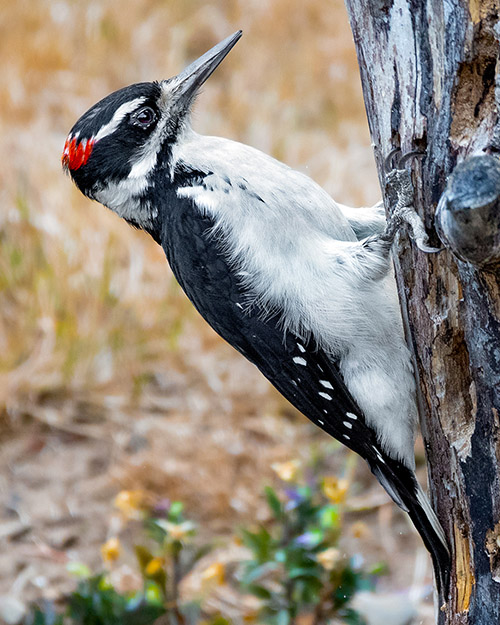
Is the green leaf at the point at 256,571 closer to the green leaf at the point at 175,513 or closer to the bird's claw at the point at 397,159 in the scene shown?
the green leaf at the point at 175,513

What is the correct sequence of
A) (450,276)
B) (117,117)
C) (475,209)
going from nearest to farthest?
(475,209) < (450,276) < (117,117)

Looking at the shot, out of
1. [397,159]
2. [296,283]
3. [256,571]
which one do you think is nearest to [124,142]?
[296,283]

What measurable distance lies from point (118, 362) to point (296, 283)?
2.36 metres

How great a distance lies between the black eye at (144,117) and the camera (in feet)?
8.30

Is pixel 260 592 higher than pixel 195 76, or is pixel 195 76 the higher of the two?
pixel 195 76

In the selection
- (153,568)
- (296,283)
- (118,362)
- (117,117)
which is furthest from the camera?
(118,362)

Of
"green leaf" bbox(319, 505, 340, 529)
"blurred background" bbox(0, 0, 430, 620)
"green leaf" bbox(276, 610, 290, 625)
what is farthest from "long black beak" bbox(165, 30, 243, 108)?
"green leaf" bbox(276, 610, 290, 625)

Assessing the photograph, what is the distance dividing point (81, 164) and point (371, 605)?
199 cm

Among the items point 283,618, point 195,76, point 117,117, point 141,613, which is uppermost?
point 195,76

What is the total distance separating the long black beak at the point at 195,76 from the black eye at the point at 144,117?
103 millimetres

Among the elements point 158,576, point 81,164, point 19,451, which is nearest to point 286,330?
point 81,164

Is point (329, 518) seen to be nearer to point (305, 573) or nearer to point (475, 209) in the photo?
point (305, 573)

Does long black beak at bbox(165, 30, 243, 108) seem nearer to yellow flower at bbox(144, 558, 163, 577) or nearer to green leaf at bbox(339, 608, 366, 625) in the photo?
yellow flower at bbox(144, 558, 163, 577)

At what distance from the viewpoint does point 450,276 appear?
6.01 feet
